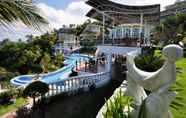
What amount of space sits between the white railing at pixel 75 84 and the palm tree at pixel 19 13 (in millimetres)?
9557

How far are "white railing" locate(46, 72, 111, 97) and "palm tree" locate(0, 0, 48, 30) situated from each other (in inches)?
376

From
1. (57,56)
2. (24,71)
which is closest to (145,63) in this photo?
(24,71)

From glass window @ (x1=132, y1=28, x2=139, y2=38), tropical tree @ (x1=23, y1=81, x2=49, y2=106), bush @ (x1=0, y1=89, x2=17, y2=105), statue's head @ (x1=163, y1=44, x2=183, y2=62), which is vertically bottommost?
bush @ (x1=0, y1=89, x2=17, y2=105)

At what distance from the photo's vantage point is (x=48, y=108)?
11836 mm

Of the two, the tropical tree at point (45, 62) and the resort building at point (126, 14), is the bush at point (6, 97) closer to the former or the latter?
the resort building at point (126, 14)

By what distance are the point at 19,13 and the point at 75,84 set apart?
11931 millimetres

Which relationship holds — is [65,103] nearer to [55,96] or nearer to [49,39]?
[55,96]

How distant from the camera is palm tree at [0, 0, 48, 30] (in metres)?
3.03

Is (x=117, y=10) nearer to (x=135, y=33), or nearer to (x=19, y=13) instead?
(x=135, y=33)

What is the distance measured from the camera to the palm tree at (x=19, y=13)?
303cm

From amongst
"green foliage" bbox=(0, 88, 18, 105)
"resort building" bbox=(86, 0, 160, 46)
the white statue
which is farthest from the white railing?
the white statue

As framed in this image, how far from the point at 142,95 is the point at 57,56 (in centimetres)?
2439

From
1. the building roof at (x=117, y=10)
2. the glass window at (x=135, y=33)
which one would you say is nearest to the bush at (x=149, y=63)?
the building roof at (x=117, y=10)

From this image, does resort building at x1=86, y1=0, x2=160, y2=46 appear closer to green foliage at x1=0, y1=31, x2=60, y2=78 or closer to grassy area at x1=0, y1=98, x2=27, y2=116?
green foliage at x1=0, y1=31, x2=60, y2=78
